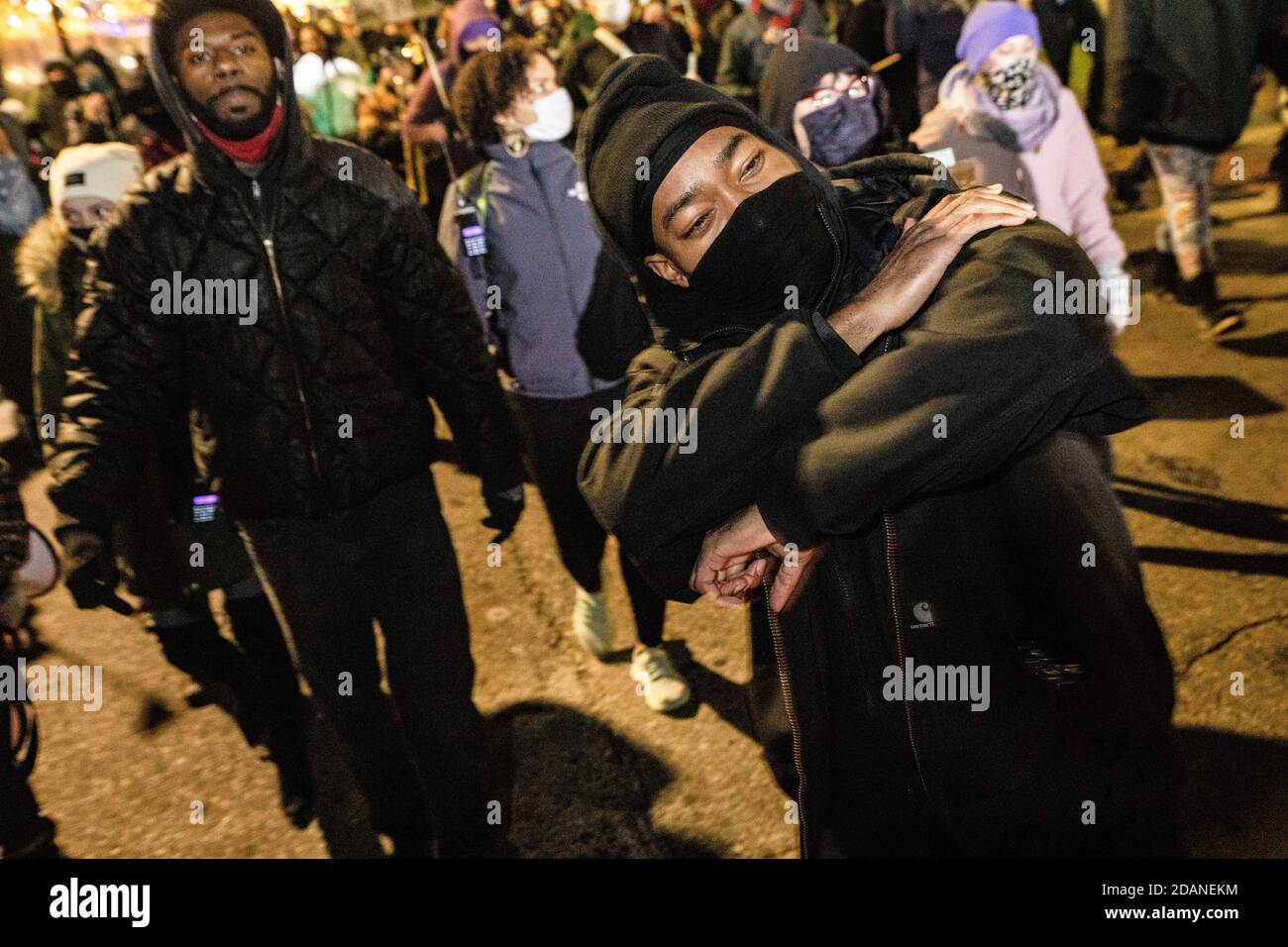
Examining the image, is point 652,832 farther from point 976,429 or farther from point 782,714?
point 976,429

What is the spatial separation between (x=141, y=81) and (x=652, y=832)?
15.2 ft

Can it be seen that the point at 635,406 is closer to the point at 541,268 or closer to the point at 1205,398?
the point at 541,268

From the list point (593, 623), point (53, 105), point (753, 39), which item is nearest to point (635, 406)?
point (593, 623)

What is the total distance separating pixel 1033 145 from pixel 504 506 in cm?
250

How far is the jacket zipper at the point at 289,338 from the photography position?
2.20 m

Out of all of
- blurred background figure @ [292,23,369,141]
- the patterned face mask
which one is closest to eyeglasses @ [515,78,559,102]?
the patterned face mask

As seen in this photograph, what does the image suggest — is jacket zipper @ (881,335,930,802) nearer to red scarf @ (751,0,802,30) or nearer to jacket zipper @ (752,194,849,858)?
jacket zipper @ (752,194,849,858)

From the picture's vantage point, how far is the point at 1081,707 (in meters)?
1.40

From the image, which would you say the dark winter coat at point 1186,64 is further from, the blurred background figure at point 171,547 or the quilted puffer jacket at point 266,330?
the blurred background figure at point 171,547

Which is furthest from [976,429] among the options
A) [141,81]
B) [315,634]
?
[141,81]

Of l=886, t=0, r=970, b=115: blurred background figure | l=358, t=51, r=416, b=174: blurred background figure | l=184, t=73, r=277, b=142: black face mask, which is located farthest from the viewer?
l=358, t=51, r=416, b=174: blurred background figure

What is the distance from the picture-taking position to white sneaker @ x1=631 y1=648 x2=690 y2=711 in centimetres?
348

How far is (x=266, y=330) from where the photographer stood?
2229 mm
